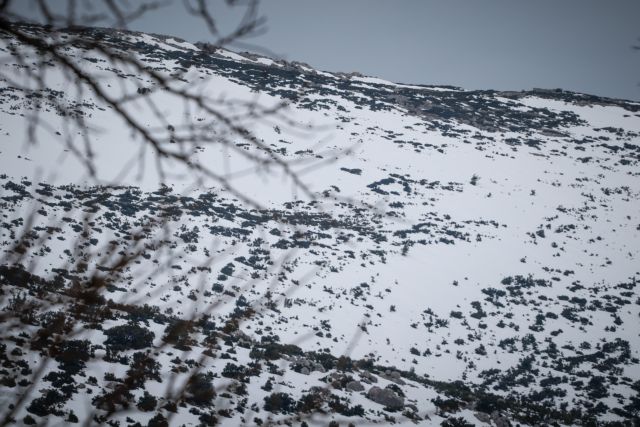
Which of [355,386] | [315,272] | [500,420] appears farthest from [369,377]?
[315,272]

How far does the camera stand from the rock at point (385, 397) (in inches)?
460

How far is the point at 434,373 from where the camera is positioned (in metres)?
17.1

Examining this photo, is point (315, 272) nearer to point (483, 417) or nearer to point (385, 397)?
point (385, 397)

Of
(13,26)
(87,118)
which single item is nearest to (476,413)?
(13,26)

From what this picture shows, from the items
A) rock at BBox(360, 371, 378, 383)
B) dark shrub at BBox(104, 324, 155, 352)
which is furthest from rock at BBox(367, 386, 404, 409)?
dark shrub at BBox(104, 324, 155, 352)

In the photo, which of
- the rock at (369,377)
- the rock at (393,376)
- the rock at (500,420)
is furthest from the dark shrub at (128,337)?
the rock at (500,420)

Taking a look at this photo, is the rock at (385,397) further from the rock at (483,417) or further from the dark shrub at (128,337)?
the dark shrub at (128,337)

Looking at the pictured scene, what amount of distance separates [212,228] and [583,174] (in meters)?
39.2

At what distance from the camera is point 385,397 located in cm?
1184

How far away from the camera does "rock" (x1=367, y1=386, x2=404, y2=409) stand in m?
11.7

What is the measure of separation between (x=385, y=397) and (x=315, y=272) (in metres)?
11.9

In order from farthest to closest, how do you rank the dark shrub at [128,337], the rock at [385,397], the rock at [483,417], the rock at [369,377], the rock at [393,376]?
1. the rock at [393,376]
2. the rock at [369,377]
3. the rock at [483,417]
4. the rock at [385,397]
5. the dark shrub at [128,337]

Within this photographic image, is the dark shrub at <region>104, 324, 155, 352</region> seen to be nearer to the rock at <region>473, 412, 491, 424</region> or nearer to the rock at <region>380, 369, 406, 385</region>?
the rock at <region>380, 369, 406, 385</region>

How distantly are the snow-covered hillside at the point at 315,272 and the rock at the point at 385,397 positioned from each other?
45 mm
